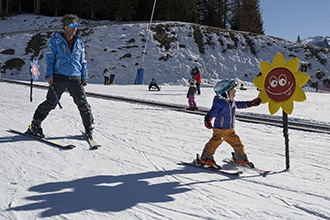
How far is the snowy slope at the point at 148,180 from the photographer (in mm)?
3189

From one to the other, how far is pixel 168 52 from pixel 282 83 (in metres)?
30.4

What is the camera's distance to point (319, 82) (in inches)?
1334

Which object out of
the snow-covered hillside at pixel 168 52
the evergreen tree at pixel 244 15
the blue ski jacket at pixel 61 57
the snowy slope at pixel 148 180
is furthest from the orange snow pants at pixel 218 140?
the evergreen tree at pixel 244 15

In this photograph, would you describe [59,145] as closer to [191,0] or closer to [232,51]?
[232,51]

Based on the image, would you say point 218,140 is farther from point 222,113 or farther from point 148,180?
point 148,180

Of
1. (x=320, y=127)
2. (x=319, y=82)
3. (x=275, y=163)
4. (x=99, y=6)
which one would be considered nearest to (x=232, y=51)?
(x=319, y=82)

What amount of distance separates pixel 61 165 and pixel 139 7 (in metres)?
48.2

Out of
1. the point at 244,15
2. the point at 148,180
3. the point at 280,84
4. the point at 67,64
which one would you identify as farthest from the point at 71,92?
the point at 244,15

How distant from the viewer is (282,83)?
467cm

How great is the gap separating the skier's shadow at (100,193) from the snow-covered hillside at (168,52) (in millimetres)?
26114

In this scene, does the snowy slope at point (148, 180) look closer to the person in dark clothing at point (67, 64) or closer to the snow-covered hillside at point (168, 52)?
the person in dark clothing at point (67, 64)

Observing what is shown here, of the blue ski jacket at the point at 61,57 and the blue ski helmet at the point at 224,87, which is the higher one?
the blue ski jacket at the point at 61,57

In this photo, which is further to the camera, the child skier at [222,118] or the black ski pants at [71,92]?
the black ski pants at [71,92]

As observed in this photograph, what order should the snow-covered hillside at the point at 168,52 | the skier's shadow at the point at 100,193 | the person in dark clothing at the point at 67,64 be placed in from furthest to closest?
the snow-covered hillside at the point at 168,52
the person in dark clothing at the point at 67,64
the skier's shadow at the point at 100,193
